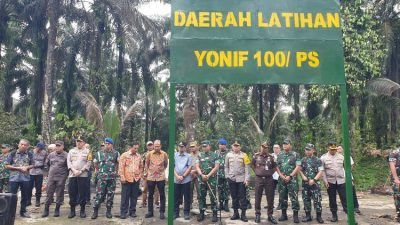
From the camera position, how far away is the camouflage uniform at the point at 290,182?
8117 millimetres

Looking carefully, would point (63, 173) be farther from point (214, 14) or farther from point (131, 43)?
point (131, 43)

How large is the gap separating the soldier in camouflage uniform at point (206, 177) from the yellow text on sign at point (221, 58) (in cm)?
253

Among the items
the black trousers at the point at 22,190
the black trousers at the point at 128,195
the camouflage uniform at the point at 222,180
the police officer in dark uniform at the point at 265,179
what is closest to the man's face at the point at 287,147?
the police officer in dark uniform at the point at 265,179

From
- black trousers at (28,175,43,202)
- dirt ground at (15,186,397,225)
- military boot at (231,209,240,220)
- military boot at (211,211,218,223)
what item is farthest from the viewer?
black trousers at (28,175,43,202)

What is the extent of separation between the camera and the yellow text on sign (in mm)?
6184

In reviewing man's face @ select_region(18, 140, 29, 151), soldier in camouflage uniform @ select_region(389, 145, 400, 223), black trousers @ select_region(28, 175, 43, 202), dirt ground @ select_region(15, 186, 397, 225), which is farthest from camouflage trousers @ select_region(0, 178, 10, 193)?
soldier in camouflage uniform @ select_region(389, 145, 400, 223)

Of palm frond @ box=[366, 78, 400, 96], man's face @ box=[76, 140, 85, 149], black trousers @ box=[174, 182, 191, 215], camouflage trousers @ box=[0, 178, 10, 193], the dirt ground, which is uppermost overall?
palm frond @ box=[366, 78, 400, 96]

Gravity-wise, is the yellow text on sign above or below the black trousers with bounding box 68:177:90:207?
above

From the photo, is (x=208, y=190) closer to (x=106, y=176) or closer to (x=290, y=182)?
(x=290, y=182)

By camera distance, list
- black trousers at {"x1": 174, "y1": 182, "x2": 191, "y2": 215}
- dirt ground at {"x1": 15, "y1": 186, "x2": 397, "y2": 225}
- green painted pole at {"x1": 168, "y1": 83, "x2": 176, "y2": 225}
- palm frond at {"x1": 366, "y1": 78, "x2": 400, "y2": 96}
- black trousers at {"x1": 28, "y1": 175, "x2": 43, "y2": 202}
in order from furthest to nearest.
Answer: palm frond at {"x1": 366, "y1": 78, "x2": 400, "y2": 96} < black trousers at {"x1": 28, "y1": 175, "x2": 43, "y2": 202} < black trousers at {"x1": 174, "y1": 182, "x2": 191, "y2": 215} < dirt ground at {"x1": 15, "y1": 186, "x2": 397, "y2": 225} < green painted pole at {"x1": 168, "y1": 83, "x2": 176, "y2": 225}

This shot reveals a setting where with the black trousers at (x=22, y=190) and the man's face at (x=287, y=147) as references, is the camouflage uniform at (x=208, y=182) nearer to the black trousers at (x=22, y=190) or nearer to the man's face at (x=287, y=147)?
the man's face at (x=287, y=147)

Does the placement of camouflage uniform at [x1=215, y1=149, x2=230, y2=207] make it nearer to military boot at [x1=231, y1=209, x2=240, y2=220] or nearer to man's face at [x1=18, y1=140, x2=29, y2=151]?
military boot at [x1=231, y1=209, x2=240, y2=220]

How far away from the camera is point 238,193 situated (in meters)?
8.16

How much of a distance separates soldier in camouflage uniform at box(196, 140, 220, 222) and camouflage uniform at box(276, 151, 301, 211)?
1.35m
